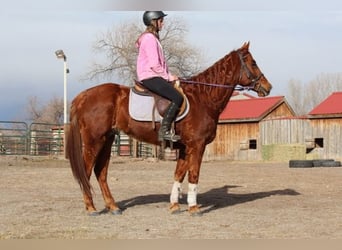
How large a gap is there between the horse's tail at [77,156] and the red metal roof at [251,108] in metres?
35.3

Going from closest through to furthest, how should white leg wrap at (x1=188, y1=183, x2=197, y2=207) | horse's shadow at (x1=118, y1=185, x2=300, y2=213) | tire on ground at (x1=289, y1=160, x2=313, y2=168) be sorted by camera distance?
white leg wrap at (x1=188, y1=183, x2=197, y2=207) < horse's shadow at (x1=118, y1=185, x2=300, y2=213) < tire on ground at (x1=289, y1=160, x2=313, y2=168)

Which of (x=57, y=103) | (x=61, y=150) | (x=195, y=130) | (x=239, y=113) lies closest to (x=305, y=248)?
(x=195, y=130)

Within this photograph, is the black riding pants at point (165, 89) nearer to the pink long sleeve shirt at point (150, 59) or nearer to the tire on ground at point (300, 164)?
the pink long sleeve shirt at point (150, 59)

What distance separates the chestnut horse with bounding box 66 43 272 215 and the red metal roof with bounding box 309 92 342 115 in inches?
1231

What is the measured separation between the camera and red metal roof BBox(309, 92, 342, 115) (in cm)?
3863

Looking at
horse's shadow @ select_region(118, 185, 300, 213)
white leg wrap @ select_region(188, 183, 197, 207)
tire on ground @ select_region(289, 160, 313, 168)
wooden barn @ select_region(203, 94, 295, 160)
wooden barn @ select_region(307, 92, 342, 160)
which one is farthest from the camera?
wooden barn @ select_region(203, 94, 295, 160)

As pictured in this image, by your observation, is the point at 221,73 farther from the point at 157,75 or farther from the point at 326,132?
the point at 326,132

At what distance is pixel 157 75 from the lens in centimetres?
812

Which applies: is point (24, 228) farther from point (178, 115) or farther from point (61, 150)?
point (61, 150)

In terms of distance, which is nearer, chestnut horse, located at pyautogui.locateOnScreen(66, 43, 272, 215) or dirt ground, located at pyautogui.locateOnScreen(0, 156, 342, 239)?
dirt ground, located at pyautogui.locateOnScreen(0, 156, 342, 239)

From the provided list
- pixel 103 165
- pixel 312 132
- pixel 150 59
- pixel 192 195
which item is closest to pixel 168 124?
pixel 150 59

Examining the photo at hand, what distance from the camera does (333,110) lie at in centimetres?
3881

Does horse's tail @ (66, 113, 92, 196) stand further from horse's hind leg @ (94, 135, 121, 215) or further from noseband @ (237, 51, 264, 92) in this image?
noseband @ (237, 51, 264, 92)

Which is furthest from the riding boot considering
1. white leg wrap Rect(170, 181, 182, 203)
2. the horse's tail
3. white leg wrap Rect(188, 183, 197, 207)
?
the horse's tail
